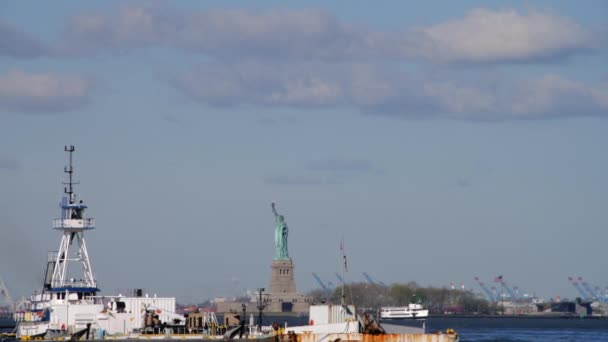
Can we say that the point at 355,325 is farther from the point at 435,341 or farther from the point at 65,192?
the point at 65,192

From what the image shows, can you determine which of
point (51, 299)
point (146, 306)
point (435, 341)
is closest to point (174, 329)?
point (146, 306)

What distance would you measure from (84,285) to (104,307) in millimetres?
4047

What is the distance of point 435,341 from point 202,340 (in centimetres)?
2297

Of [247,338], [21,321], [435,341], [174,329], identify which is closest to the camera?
[435,341]

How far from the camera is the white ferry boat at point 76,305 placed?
12762 cm

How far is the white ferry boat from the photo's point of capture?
12762 centimetres

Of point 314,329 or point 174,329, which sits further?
point 174,329

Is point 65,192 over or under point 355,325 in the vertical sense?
over

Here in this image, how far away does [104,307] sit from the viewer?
130500 millimetres

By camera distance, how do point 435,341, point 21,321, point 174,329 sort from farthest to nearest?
point 21,321 < point 174,329 < point 435,341

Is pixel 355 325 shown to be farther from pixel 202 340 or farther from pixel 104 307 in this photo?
pixel 104 307

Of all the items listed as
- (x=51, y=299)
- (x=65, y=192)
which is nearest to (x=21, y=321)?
(x=51, y=299)

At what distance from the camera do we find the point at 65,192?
136 metres

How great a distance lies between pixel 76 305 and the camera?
424 ft
